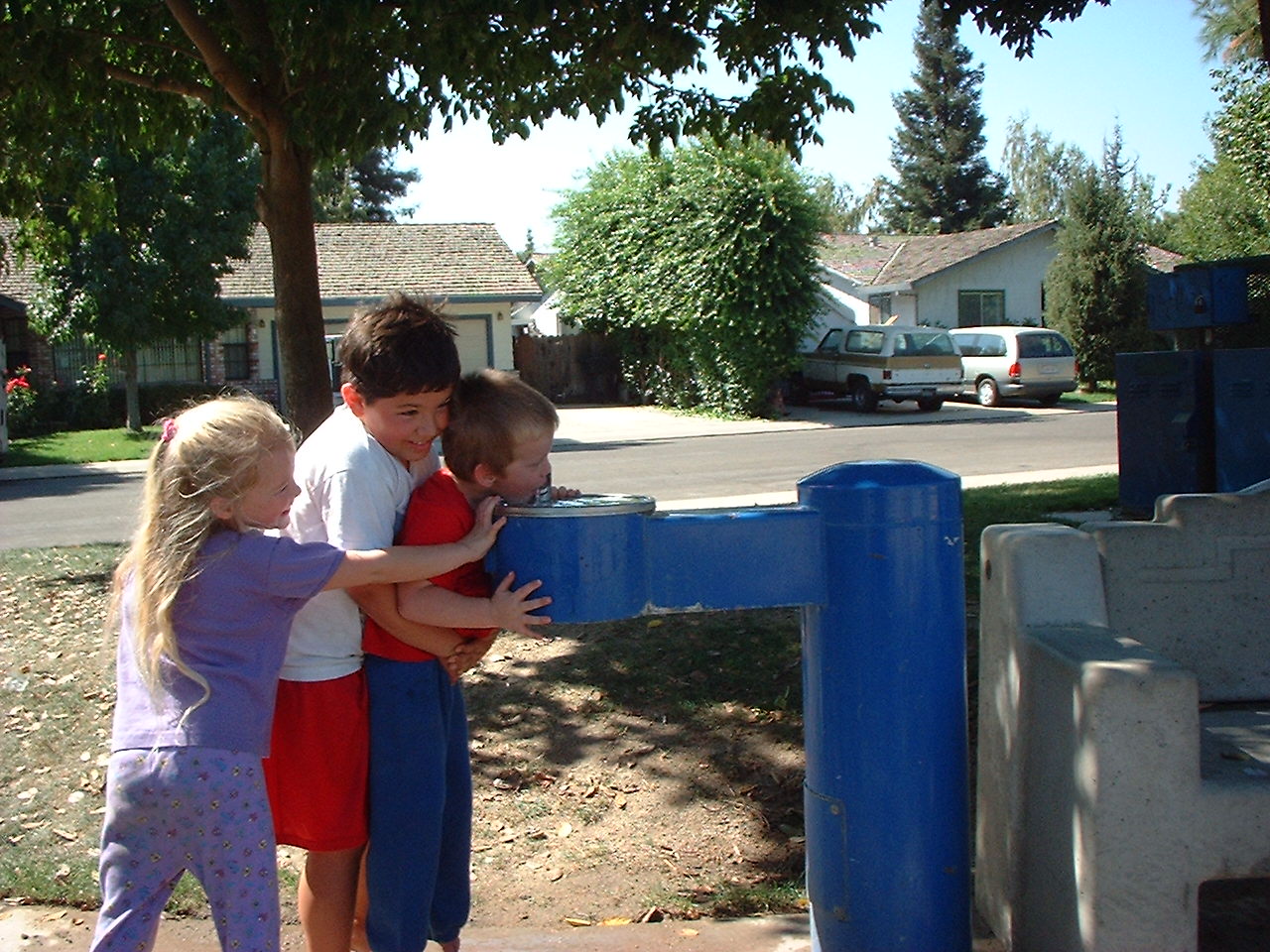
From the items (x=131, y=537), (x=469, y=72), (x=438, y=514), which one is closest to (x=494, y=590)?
(x=438, y=514)

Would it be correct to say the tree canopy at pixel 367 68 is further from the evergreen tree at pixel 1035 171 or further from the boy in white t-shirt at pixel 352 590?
the evergreen tree at pixel 1035 171

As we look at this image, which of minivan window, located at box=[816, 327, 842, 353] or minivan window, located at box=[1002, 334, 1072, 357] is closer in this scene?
minivan window, located at box=[1002, 334, 1072, 357]

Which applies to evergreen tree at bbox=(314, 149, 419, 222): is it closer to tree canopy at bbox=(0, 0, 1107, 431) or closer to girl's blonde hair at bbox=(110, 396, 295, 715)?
tree canopy at bbox=(0, 0, 1107, 431)

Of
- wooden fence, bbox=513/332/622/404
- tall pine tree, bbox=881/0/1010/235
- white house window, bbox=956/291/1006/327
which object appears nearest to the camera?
wooden fence, bbox=513/332/622/404

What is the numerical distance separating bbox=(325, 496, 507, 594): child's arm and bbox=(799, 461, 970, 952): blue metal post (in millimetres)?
723

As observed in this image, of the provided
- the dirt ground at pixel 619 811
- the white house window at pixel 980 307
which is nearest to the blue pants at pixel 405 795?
the dirt ground at pixel 619 811

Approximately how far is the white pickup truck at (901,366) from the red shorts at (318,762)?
23197 millimetres

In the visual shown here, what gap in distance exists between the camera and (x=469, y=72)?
255 inches

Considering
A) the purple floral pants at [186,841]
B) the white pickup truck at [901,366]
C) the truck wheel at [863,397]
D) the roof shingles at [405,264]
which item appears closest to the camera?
the purple floral pants at [186,841]

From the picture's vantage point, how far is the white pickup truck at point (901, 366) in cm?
2503

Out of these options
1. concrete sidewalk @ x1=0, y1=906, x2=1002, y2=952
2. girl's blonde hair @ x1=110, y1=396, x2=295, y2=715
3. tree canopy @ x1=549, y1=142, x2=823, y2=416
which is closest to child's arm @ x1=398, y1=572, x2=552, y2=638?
girl's blonde hair @ x1=110, y1=396, x2=295, y2=715

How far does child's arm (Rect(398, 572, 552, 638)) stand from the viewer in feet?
8.20

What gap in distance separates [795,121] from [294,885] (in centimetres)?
509

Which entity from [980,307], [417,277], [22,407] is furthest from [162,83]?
[980,307]
